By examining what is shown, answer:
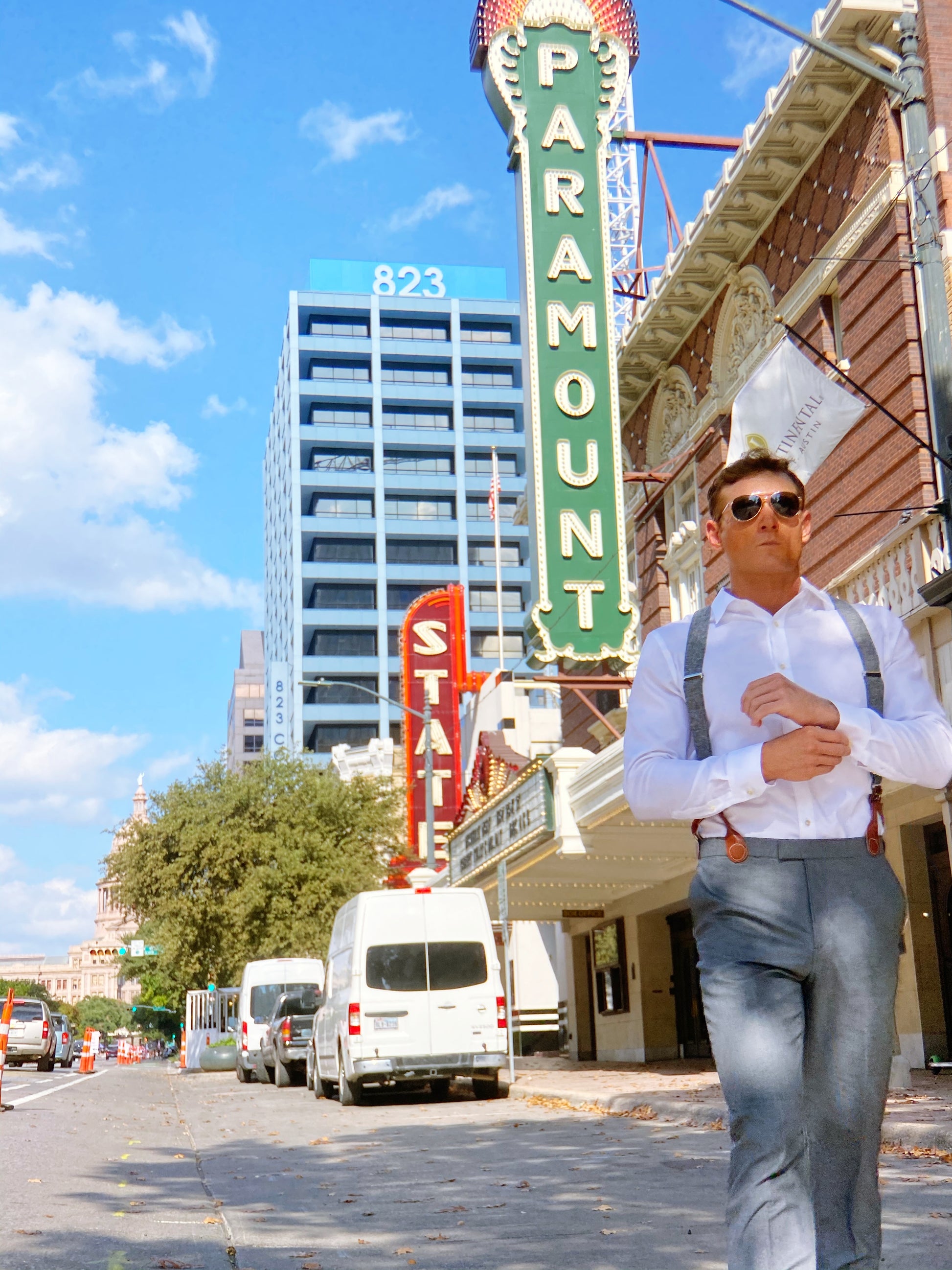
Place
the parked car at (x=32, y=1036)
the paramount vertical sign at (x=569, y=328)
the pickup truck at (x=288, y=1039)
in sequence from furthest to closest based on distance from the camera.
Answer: the parked car at (x=32, y=1036) → the pickup truck at (x=288, y=1039) → the paramount vertical sign at (x=569, y=328)

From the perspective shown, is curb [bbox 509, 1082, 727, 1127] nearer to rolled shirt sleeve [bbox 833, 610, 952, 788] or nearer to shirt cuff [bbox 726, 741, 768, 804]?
rolled shirt sleeve [bbox 833, 610, 952, 788]

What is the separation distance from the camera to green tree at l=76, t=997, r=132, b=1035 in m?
161

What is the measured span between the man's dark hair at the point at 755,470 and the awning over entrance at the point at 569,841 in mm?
14742

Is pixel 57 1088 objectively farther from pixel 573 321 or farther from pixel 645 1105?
pixel 573 321

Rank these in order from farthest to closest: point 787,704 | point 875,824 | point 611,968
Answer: point 611,968 → point 875,824 → point 787,704

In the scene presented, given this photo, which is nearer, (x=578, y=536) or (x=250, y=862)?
(x=578, y=536)

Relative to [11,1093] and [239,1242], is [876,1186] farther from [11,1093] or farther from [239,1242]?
[11,1093]

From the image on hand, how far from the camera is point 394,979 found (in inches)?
734

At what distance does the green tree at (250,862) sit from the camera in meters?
39.2

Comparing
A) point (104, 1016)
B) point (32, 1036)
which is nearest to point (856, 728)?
point (32, 1036)

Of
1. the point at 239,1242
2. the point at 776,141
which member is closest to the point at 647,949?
the point at 776,141

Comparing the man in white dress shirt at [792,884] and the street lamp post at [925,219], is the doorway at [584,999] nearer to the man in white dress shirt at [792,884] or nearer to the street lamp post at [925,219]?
the street lamp post at [925,219]

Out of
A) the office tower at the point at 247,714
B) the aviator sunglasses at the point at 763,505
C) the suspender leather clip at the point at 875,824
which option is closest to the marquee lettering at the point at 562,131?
the aviator sunglasses at the point at 763,505

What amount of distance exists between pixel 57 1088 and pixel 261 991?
7.01 m
